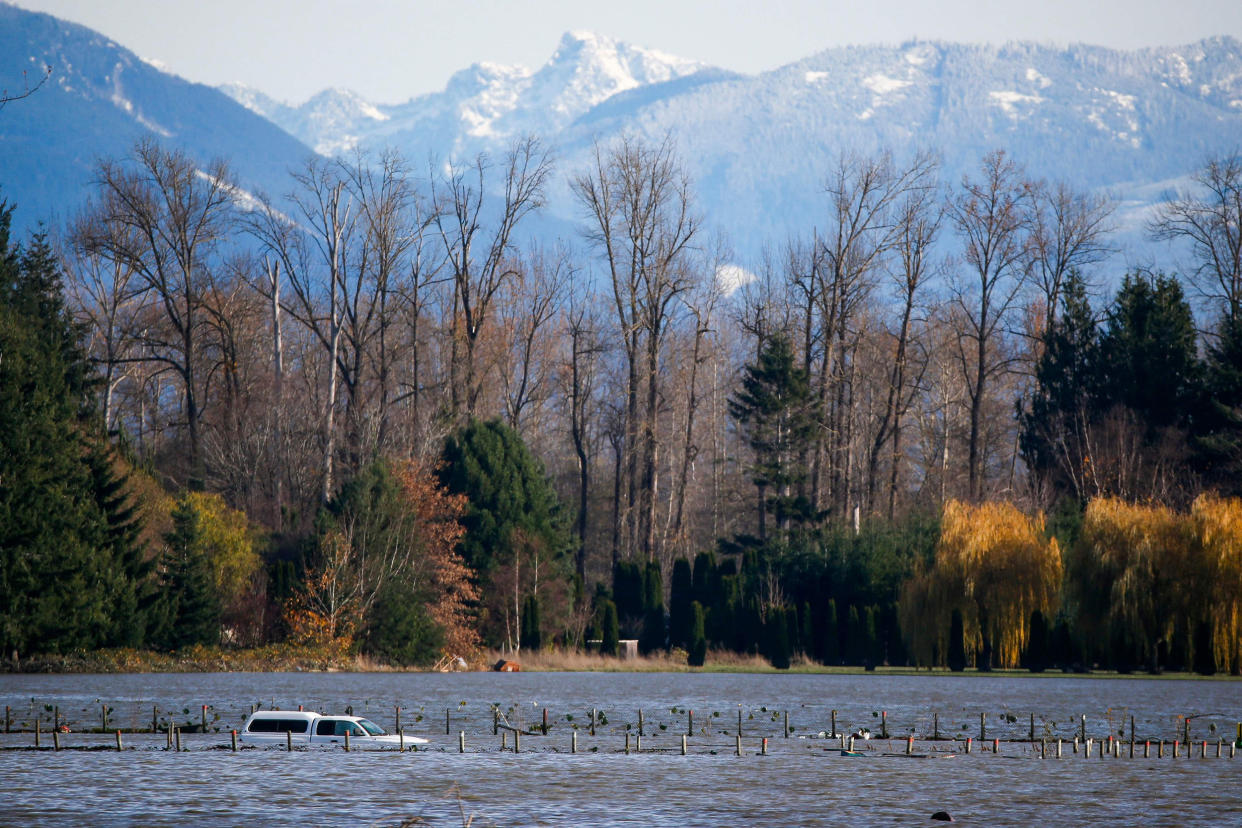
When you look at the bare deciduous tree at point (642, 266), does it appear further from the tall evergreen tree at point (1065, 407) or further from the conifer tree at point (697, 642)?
the tall evergreen tree at point (1065, 407)

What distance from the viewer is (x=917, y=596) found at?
223ft

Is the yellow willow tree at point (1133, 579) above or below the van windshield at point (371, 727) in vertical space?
above

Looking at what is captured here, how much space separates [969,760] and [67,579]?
39.6 metres

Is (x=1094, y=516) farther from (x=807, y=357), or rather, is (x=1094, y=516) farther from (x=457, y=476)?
(x=457, y=476)

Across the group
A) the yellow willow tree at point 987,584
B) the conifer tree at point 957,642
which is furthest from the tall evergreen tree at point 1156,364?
the conifer tree at point 957,642

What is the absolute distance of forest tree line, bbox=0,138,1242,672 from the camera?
208 feet

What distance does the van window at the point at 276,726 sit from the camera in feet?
127

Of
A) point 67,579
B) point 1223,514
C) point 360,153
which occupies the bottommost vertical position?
point 67,579

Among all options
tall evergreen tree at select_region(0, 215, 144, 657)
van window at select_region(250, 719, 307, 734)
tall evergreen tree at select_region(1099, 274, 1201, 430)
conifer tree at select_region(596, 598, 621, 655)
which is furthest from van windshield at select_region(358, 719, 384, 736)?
tall evergreen tree at select_region(1099, 274, 1201, 430)

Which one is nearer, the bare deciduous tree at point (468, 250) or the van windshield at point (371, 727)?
the van windshield at point (371, 727)

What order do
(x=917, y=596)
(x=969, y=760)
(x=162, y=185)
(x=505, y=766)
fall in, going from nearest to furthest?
(x=505, y=766), (x=969, y=760), (x=917, y=596), (x=162, y=185)

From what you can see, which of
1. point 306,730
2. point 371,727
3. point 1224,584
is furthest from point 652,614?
point 306,730

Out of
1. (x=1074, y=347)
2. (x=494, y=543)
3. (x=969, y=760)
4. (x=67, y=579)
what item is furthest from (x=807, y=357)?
(x=969, y=760)

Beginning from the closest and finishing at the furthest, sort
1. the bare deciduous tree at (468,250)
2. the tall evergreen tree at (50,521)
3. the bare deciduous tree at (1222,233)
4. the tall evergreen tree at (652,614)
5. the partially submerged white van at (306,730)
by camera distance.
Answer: the partially submerged white van at (306,730), the tall evergreen tree at (50,521), the bare deciduous tree at (1222,233), the tall evergreen tree at (652,614), the bare deciduous tree at (468,250)
